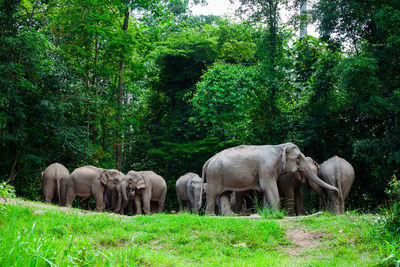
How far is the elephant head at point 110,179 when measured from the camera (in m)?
17.0

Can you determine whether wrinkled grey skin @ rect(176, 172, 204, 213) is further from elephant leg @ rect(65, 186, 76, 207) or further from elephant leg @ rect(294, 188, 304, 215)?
elephant leg @ rect(65, 186, 76, 207)

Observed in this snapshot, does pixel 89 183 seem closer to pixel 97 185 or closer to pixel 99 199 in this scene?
pixel 97 185

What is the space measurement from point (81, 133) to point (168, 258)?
1379 cm

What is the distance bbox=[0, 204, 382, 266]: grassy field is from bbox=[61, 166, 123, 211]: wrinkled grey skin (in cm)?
741

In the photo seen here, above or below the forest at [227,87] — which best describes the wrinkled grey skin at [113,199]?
below

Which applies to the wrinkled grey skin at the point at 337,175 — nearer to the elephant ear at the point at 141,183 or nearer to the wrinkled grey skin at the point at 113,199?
the elephant ear at the point at 141,183

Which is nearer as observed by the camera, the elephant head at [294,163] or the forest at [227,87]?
the elephant head at [294,163]

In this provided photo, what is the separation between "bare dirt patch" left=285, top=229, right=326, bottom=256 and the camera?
6.74m

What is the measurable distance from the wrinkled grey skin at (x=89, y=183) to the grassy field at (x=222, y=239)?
7.41 meters

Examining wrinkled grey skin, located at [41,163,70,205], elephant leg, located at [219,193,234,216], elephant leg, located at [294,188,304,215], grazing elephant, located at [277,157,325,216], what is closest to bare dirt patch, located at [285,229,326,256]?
elephant leg, located at [219,193,234,216]

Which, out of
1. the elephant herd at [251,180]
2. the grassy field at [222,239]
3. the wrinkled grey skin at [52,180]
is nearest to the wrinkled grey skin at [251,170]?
the elephant herd at [251,180]

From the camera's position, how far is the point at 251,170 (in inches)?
446

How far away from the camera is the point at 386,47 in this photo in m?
14.1

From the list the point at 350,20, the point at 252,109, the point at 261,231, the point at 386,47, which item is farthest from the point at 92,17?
the point at 261,231
